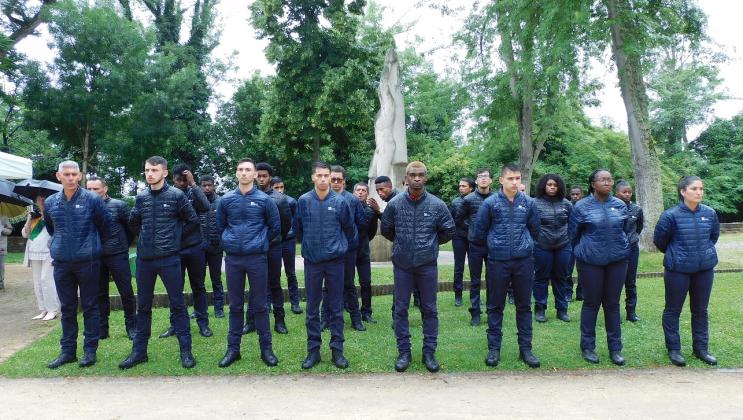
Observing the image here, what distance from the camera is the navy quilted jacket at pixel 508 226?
204 inches

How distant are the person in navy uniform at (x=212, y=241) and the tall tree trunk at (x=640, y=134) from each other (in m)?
10.8

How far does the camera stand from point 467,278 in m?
9.95

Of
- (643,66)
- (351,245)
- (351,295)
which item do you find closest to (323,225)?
(351,245)

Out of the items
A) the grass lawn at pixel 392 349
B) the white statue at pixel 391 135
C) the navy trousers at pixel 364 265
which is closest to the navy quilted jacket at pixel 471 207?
the grass lawn at pixel 392 349

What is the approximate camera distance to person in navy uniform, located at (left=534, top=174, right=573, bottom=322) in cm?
675

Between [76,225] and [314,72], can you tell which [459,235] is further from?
[314,72]

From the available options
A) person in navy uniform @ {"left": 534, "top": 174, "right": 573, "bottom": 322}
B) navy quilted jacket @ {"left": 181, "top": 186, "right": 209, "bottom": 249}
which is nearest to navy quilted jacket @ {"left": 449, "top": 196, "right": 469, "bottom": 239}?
person in navy uniform @ {"left": 534, "top": 174, "right": 573, "bottom": 322}

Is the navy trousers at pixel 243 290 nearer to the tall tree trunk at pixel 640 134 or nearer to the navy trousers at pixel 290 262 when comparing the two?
the navy trousers at pixel 290 262

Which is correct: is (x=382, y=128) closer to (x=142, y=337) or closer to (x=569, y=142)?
(x=142, y=337)

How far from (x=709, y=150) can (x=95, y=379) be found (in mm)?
31702

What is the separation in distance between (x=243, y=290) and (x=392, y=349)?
1715 mm

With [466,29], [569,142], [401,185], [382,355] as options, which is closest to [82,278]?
[382,355]

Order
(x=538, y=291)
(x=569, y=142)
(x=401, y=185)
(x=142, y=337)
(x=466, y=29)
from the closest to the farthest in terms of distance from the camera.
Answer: (x=142, y=337)
(x=538, y=291)
(x=401, y=185)
(x=466, y=29)
(x=569, y=142)

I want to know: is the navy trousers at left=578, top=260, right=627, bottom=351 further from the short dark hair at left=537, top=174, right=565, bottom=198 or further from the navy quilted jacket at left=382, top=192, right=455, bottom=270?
the short dark hair at left=537, top=174, right=565, bottom=198
